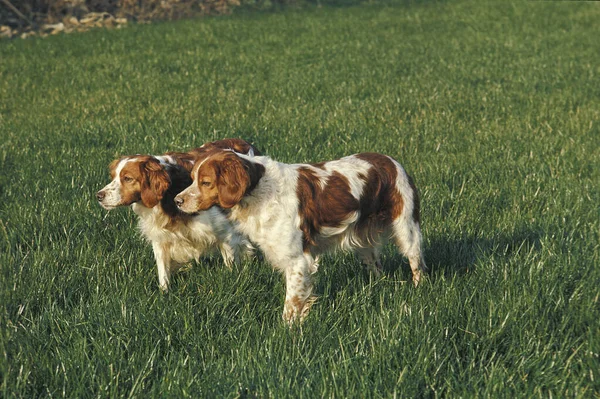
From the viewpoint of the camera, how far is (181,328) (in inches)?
157

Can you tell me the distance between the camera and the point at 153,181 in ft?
15.1

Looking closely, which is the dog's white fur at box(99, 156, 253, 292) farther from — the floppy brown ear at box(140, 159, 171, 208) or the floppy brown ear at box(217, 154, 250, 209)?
the floppy brown ear at box(217, 154, 250, 209)

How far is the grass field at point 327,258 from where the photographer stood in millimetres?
3531

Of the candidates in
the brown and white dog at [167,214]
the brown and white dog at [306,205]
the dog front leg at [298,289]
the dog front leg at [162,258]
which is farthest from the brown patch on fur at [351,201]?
the dog front leg at [162,258]

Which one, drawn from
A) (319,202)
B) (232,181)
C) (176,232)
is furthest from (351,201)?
(176,232)

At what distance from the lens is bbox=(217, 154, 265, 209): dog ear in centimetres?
413

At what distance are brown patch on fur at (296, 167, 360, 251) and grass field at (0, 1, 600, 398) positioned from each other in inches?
17.2

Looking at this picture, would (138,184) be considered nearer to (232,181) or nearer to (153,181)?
(153,181)

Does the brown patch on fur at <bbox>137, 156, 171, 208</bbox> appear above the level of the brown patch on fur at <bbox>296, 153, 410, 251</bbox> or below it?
above

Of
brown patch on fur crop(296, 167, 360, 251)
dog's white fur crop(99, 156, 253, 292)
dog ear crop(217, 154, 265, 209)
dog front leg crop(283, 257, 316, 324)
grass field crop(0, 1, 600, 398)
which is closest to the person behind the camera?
grass field crop(0, 1, 600, 398)

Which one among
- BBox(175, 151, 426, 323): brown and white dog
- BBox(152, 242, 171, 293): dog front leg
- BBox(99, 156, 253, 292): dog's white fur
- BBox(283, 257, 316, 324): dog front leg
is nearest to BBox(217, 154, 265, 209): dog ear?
BBox(175, 151, 426, 323): brown and white dog

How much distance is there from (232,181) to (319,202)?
0.64m

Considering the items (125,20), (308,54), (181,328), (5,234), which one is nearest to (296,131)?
(5,234)

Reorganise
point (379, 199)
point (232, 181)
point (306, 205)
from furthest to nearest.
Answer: point (379, 199) < point (306, 205) < point (232, 181)
